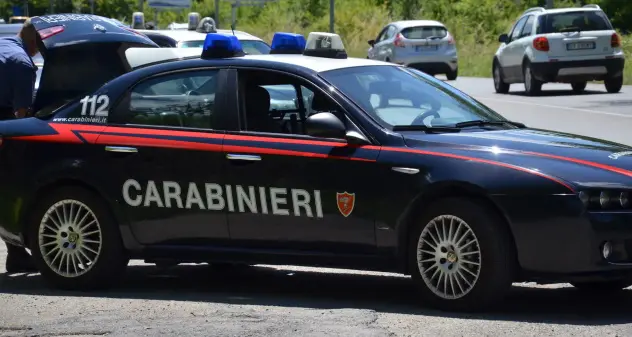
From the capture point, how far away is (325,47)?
8773 millimetres

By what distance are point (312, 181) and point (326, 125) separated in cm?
31

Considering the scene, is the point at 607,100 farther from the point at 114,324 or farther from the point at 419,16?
the point at 419,16

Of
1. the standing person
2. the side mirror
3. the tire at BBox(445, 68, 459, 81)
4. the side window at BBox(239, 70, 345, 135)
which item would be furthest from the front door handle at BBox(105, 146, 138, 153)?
the tire at BBox(445, 68, 459, 81)

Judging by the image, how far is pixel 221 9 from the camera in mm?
109438

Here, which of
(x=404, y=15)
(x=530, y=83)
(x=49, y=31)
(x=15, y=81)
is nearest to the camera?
(x=15, y=81)

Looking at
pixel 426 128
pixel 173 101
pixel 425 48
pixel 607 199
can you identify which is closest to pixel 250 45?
pixel 173 101

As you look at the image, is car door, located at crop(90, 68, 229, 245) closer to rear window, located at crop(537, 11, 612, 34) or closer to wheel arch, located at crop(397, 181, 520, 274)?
wheel arch, located at crop(397, 181, 520, 274)

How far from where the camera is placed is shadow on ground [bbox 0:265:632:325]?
7.43 m

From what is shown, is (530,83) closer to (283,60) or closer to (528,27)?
(528,27)

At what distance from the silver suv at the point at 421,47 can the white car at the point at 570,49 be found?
849 cm

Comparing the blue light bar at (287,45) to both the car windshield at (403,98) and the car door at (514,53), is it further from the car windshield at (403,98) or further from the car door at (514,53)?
the car door at (514,53)

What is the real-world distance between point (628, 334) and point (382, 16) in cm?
6565

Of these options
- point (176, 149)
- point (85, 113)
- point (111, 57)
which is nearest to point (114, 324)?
point (176, 149)

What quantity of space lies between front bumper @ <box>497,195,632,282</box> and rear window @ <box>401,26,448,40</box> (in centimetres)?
2976
